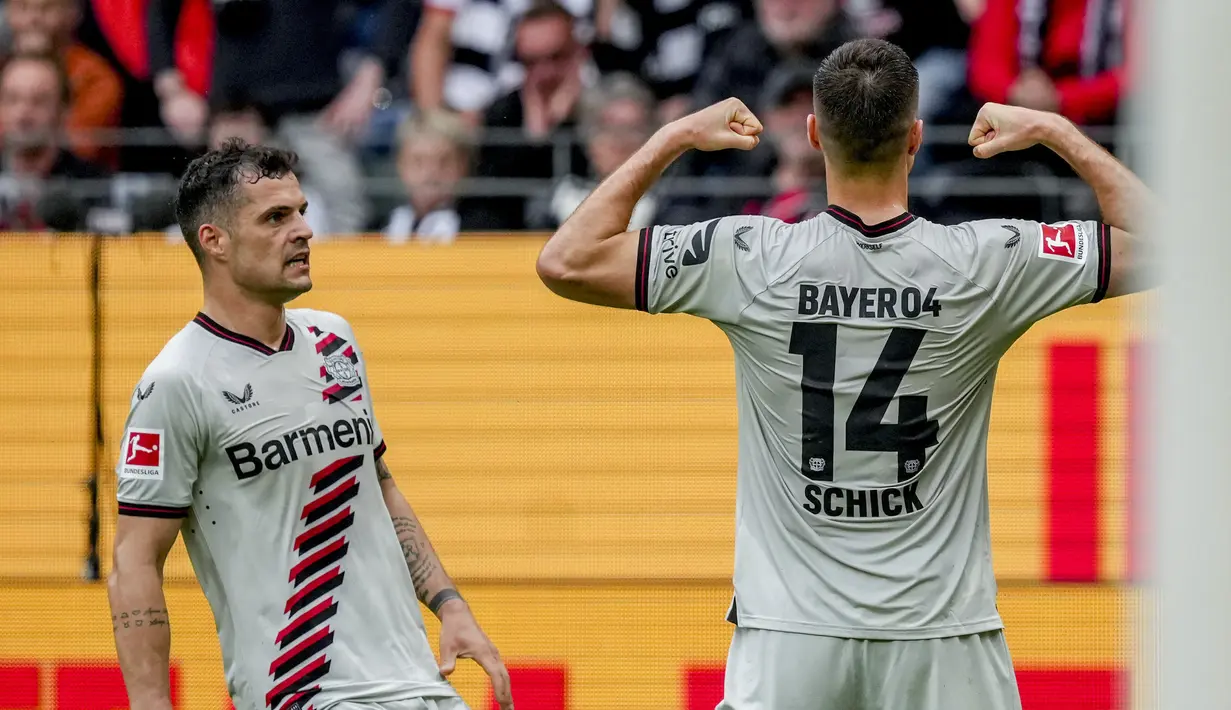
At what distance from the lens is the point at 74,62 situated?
1013 cm

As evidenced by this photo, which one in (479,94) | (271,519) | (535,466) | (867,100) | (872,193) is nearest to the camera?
(867,100)

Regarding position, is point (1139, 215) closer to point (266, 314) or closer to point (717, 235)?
point (717, 235)

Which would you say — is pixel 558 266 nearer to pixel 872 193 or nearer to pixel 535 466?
pixel 872 193

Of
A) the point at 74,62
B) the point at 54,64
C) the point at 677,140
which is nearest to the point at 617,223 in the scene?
the point at 677,140

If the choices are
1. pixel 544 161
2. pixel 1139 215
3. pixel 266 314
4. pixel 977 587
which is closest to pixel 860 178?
pixel 1139 215

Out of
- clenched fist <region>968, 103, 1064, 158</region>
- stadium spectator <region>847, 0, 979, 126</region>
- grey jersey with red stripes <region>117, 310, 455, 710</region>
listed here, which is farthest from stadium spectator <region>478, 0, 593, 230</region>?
clenched fist <region>968, 103, 1064, 158</region>

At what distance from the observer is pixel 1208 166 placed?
152cm

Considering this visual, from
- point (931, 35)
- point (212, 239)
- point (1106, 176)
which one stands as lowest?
point (212, 239)

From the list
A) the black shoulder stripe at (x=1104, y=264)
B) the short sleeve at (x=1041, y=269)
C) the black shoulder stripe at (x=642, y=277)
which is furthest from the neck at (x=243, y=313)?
the black shoulder stripe at (x=1104, y=264)

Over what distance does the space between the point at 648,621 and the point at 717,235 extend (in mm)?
3373

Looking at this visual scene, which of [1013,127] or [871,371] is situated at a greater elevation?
[1013,127]

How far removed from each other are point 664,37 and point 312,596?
21.1 feet

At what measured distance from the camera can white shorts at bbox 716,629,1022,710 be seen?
3.63 meters

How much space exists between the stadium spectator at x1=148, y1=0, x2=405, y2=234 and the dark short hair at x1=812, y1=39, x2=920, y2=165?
6.67 m
